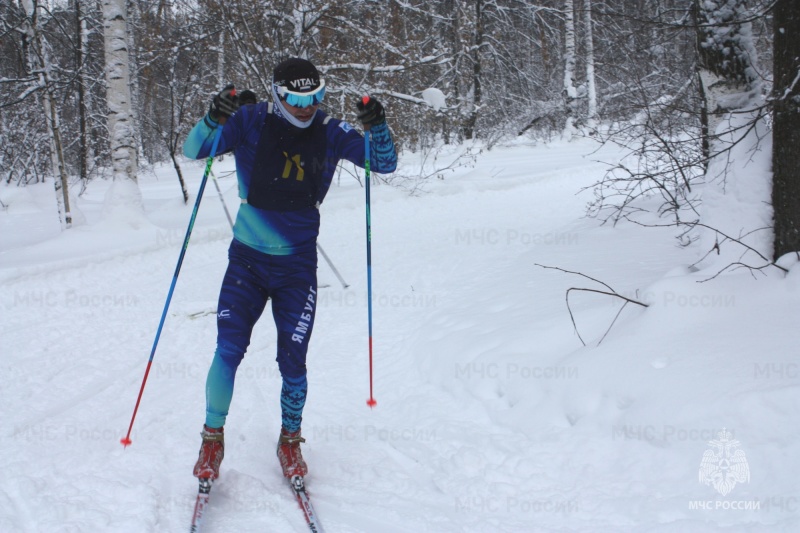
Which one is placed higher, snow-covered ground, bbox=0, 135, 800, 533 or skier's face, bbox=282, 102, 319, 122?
skier's face, bbox=282, 102, 319, 122

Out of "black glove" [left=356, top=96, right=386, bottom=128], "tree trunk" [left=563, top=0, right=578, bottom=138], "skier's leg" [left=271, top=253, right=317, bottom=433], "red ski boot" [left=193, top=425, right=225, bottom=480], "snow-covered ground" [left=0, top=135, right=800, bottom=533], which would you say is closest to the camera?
"snow-covered ground" [left=0, top=135, right=800, bottom=533]

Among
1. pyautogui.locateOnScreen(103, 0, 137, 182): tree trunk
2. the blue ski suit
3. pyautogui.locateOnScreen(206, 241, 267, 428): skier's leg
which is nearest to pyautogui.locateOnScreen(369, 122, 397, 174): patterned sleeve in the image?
the blue ski suit

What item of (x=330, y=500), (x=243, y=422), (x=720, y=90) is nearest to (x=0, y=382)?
(x=243, y=422)

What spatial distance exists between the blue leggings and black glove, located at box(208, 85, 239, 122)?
2.11 ft

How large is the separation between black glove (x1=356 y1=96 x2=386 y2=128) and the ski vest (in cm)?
28

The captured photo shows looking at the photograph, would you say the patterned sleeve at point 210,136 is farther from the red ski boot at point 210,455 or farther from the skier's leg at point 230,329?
the red ski boot at point 210,455

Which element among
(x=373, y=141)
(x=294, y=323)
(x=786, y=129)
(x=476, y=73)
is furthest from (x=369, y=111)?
(x=476, y=73)

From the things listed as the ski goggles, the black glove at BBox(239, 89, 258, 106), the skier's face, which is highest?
the black glove at BBox(239, 89, 258, 106)

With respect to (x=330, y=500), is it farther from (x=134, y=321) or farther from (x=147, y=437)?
(x=134, y=321)

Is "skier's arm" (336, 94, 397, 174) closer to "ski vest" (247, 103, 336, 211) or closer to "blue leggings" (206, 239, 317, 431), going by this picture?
"ski vest" (247, 103, 336, 211)

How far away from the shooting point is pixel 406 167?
570 inches

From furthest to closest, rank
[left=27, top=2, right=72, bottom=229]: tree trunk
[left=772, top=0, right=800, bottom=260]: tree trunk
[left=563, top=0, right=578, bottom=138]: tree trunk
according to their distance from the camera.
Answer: [left=563, top=0, right=578, bottom=138]: tree trunk → [left=27, top=2, right=72, bottom=229]: tree trunk → [left=772, top=0, right=800, bottom=260]: tree trunk

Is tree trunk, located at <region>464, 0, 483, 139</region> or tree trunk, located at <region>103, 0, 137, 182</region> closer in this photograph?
tree trunk, located at <region>103, 0, 137, 182</region>

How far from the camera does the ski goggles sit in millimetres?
2881
